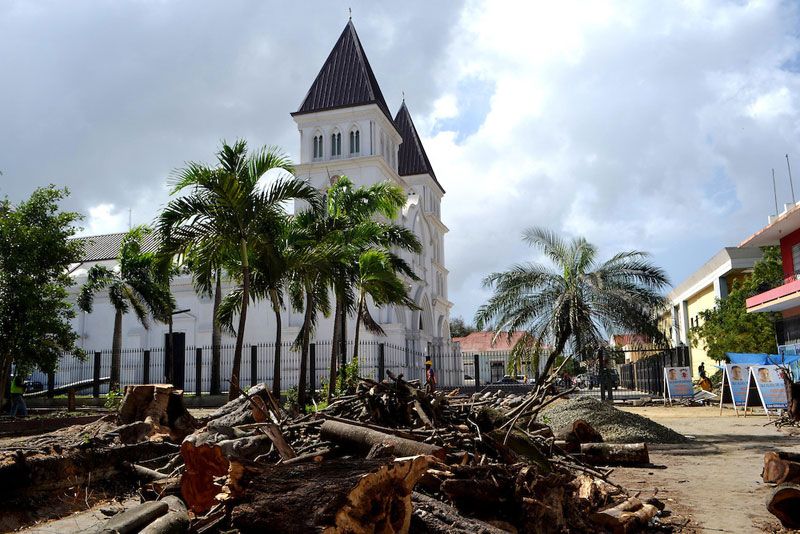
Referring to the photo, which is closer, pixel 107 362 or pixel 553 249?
pixel 553 249

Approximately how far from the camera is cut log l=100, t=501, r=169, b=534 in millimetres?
4223

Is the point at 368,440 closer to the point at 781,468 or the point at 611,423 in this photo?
the point at 781,468

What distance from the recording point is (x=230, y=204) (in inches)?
564

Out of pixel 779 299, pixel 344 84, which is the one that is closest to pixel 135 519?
pixel 779 299

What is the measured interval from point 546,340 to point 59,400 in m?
18.3

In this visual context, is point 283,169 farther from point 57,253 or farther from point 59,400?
point 59,400

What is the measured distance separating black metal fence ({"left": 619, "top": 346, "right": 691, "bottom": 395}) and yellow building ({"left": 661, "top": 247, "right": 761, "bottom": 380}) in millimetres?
2527

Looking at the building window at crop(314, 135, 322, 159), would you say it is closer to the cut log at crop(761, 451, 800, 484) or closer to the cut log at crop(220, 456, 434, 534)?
the cut log at crop(761, 451, 800, 484)

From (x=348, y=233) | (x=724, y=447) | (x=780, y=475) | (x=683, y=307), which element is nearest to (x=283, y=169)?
(x=348, y=233)

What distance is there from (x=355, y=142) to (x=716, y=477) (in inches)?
1301

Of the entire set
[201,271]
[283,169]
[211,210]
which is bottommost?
[201,271]

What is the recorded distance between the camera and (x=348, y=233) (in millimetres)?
18984

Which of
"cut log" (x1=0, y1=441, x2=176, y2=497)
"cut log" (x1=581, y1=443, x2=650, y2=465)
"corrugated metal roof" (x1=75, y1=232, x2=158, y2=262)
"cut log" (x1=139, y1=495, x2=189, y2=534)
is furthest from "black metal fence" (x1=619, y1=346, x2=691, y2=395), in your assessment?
"corrugated metal roof" (x1=75, y1=232, x2=158, y2=262)

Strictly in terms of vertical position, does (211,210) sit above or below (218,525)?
above
